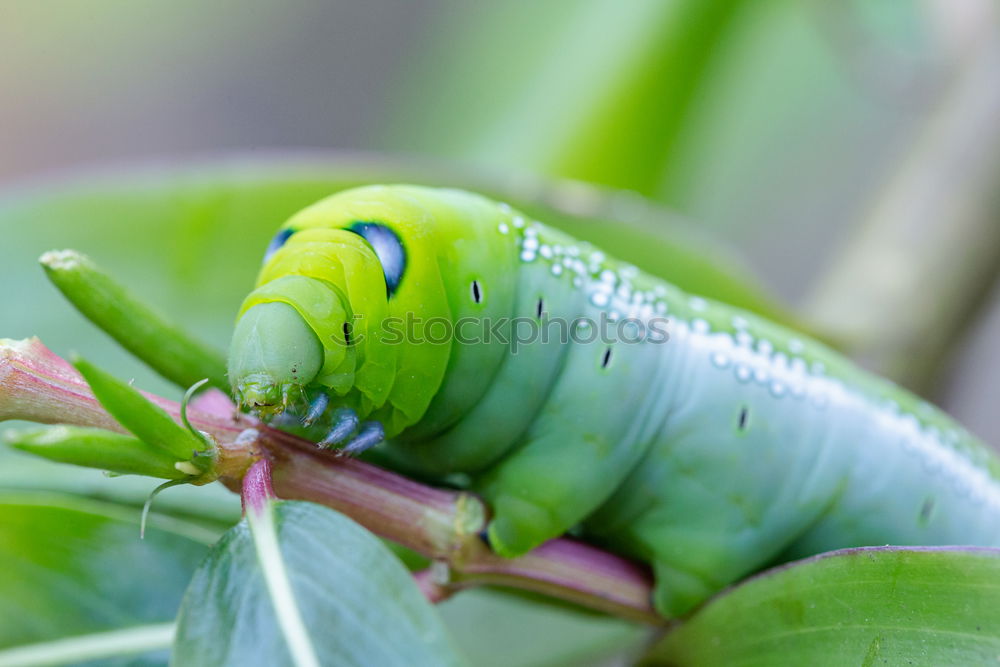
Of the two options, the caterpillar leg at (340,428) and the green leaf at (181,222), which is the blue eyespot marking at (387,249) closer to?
the caterpillar leg at (340,428)

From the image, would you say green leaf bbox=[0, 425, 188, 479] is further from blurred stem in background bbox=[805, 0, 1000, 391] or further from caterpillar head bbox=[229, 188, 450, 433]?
blurred stem in background bbox=[805, 0, 1000, 391]

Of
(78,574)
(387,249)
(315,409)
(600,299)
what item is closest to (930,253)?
Result: (600,299)

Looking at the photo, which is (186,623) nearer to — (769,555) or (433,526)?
(433,526)

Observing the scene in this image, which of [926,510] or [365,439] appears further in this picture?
[926,510]

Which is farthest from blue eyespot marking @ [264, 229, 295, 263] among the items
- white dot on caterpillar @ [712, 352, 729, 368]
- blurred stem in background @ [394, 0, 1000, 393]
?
blurred stem in background @ [394, 0, 1000, 393]

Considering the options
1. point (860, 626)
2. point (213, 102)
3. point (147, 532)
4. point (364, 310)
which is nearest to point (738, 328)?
point (860, 626)

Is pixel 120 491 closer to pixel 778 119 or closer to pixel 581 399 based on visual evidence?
pixel 581 399
